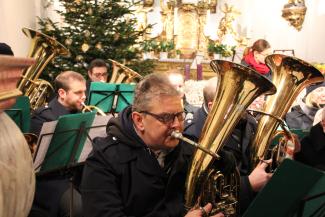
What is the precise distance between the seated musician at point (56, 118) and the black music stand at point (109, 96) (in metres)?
0.49

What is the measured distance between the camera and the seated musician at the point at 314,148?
293cm

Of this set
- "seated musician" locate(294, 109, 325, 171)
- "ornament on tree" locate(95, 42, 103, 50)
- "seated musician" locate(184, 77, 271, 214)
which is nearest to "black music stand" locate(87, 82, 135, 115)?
"seated musician" locate(184, 77, 271, 214)

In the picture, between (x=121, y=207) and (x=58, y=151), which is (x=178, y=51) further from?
(x=121, y=207)

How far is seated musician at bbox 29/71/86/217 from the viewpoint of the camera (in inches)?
118

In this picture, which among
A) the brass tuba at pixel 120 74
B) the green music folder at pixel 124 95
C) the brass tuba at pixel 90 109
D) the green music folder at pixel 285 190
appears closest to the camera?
the green music folder at pixel 285 190

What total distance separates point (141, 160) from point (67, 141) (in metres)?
1.02

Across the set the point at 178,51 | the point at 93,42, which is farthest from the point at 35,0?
the point at 178,51

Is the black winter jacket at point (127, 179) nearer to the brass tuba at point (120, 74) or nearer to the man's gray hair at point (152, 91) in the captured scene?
the man's gray hair at point (152, 91)

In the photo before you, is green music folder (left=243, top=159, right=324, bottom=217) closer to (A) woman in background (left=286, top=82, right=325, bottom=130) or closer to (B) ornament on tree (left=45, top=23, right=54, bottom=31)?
(A) woman in background (left=286, top=82, right=325, bottom=130)

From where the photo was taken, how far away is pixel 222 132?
195cm

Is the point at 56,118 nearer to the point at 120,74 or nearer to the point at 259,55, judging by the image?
the point at 120,74

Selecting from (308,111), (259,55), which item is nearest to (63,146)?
(308,111)

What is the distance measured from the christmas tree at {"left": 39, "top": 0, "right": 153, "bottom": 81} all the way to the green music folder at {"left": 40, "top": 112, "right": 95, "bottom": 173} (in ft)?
13.7

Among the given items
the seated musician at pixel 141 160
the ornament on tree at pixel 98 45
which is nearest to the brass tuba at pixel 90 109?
the seated musician at pixel 141 160
